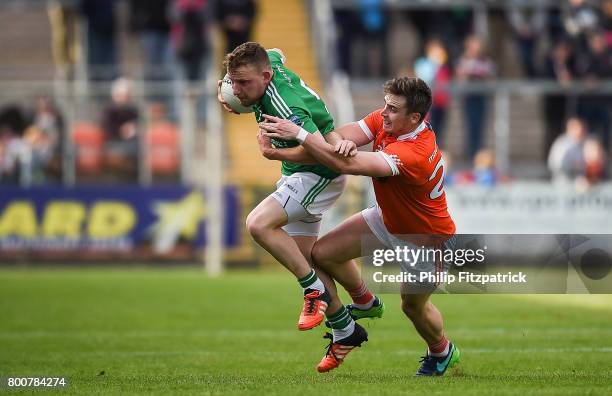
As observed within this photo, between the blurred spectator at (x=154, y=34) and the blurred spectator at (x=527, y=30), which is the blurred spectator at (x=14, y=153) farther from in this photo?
the blurred spectator at (x=527, y=30)

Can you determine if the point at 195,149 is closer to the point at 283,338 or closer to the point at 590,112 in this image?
the point at 590,112

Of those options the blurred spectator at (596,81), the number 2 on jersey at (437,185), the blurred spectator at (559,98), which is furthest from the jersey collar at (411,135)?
the blurred spectator at (559,98)

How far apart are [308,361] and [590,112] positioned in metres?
12.4

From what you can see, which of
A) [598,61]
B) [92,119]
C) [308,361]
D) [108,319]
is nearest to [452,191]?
[598,61]

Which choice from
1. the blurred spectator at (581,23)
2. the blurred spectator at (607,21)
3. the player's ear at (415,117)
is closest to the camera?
the player's ear at (415,117)

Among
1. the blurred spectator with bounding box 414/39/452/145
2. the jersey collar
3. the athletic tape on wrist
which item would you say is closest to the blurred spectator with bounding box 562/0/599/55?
the blurred spectator with bounding box 414/39/452/145

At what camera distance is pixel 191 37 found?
72.9 feet

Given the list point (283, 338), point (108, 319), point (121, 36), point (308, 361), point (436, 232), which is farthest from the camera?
point (121, 36)

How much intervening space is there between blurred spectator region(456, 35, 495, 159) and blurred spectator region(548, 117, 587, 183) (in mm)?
1387

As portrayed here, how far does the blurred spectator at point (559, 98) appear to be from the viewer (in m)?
21.6

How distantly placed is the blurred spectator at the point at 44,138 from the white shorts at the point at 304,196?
12295 mm

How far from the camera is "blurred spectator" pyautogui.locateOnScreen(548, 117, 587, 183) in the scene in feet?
67.7

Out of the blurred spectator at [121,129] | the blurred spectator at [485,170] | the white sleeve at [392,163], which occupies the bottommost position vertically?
the blurred spectator at [485,170]

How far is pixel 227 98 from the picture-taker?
30.2 ft
